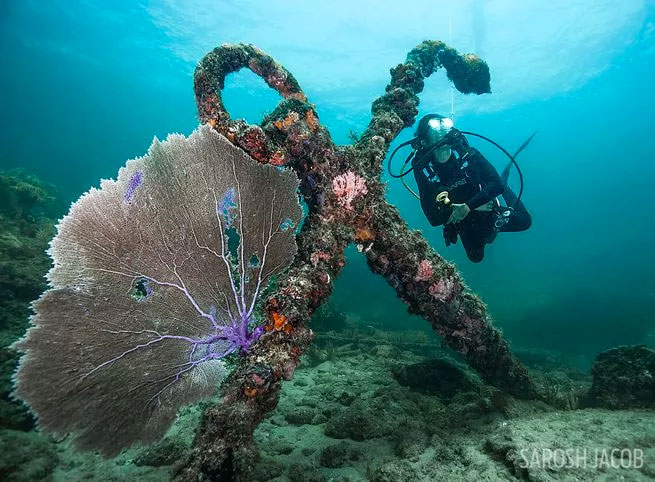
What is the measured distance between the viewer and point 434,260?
15.6 feet

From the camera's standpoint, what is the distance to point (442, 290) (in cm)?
468

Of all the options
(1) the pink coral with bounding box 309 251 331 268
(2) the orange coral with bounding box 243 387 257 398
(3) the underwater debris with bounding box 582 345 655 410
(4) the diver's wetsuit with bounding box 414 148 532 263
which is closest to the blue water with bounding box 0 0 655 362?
(1) the pink coral with bounding box 309 251 331 268

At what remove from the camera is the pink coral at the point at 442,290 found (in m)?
4.66

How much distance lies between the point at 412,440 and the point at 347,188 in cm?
343

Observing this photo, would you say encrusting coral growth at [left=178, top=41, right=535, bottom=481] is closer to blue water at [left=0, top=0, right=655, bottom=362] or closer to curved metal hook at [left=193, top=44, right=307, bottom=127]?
curved metal hook at [left=193, top=44, right=307, bottom=127]

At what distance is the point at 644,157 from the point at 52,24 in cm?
A: 11721

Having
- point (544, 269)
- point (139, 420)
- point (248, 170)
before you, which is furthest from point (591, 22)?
point (139, 420)

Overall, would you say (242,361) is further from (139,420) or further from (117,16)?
(117,16)

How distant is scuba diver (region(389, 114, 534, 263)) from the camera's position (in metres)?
5.92

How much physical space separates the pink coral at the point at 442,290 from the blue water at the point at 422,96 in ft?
11.8

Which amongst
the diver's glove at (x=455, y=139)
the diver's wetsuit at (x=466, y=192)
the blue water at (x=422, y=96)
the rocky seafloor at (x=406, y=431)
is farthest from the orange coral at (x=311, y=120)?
the rocky seafloor at (x=406, y=431)

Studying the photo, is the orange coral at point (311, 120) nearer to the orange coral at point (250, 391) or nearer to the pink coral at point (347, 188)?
the pink coral at point (347, 188)

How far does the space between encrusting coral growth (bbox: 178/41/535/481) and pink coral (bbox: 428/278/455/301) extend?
15mm

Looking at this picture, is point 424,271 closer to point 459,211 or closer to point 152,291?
point 459,211
